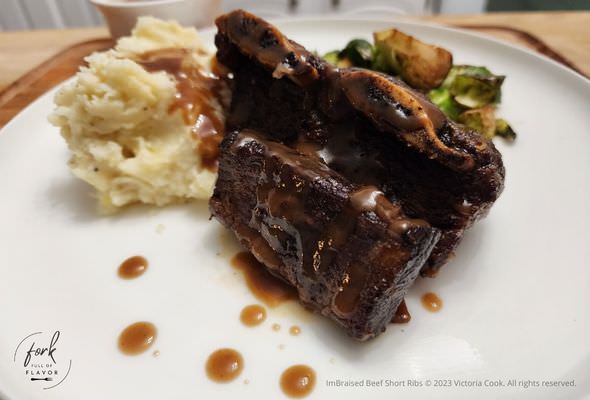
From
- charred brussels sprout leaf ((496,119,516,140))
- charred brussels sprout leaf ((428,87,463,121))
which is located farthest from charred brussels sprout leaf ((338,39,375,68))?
charred brussels sprout leaf ((496,119,516,140))

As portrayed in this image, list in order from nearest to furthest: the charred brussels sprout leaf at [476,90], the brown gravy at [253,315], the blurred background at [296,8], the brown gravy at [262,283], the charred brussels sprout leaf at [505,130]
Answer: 1. the brown gravy at [253,315]
2. the brown gravy at [262,283]
3. the charred brussels sprout leaf at [505,130]
4. the charred brussels sprout leaf at [476,90]
5. the blurred background at [296,8]

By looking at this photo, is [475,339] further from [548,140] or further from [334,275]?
[548,140]

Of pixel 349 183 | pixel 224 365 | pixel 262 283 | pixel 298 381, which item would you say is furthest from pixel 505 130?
pixel 224 365

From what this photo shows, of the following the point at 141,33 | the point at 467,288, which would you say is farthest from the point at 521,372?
the point at 141,33

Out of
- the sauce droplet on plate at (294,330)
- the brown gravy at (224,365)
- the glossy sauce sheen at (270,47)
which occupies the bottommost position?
the brown gravy at (224,365)

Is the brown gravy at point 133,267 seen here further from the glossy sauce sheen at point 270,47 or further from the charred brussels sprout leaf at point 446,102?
the charred brussels sprout leaf at point 446,102

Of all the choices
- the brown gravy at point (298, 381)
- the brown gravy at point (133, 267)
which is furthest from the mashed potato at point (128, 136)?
the brown gravy at point (298, 381)

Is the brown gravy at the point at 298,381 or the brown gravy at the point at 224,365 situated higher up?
the brown gravy at the point at 298,381

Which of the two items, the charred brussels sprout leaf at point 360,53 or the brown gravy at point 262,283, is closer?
the brown gravy at point 262,283
